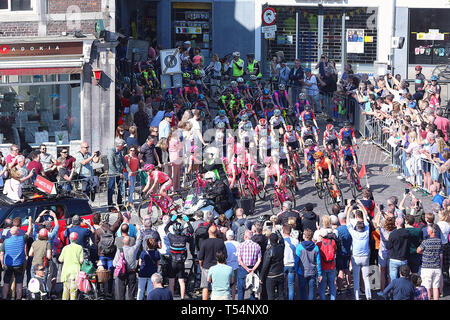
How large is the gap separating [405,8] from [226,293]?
83.2 feet

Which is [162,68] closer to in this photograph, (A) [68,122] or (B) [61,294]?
(A) [68,122]

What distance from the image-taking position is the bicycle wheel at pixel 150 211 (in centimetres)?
2166

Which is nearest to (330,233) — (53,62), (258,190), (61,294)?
(61,294)

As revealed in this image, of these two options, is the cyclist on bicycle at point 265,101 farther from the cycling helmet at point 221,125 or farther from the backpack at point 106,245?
the backpack at point 106,245

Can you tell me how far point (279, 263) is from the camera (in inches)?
636

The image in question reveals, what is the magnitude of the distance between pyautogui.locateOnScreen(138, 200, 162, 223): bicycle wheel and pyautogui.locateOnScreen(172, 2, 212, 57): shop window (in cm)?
1749

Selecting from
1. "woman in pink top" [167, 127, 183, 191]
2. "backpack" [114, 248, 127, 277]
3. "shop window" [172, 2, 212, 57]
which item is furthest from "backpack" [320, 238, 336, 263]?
→ "shop window" [172, 2, 212, 57]

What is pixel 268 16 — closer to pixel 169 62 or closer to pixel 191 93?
pixel 191 93

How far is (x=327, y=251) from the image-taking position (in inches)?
650

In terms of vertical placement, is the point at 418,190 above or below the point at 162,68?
below

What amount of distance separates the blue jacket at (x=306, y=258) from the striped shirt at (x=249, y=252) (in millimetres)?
760

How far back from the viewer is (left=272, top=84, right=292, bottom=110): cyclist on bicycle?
30.0m

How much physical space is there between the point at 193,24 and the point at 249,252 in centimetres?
2404

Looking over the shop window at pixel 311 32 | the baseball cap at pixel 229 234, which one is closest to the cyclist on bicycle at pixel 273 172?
the baseball cap at pixel 229 234
